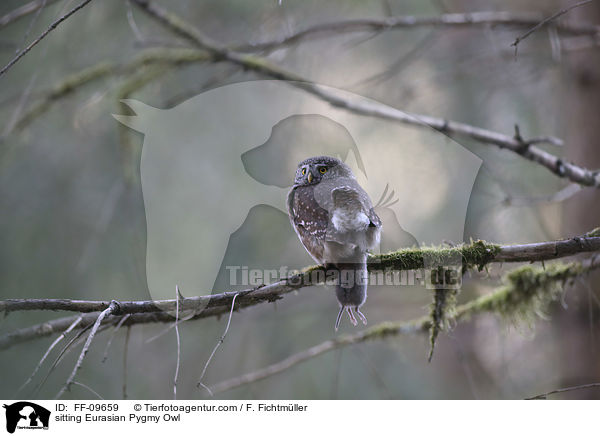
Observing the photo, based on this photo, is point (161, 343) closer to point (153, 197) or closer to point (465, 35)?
point (153, 197)

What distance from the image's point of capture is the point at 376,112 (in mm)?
2830

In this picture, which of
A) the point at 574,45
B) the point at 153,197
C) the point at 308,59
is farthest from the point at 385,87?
the point at 153,197

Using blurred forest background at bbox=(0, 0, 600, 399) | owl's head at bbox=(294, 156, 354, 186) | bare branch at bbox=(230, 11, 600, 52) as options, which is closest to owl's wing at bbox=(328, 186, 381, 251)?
owl's head at bbox=(294, 156, 354, 186)

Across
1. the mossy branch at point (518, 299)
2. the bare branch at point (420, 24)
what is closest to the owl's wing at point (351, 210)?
the mossy branch at point (518, 299)

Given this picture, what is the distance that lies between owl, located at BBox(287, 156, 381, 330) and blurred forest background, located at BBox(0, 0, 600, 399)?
488 mm

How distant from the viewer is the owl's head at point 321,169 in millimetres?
2352

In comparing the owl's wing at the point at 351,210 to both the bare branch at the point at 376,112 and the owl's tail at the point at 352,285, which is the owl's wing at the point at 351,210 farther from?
the bare branch at the point at 376,112

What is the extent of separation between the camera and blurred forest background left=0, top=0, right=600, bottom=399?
9.76ft

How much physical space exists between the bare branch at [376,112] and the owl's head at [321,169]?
0.51 metres

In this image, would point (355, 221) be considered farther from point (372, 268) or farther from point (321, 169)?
point (321, 169)

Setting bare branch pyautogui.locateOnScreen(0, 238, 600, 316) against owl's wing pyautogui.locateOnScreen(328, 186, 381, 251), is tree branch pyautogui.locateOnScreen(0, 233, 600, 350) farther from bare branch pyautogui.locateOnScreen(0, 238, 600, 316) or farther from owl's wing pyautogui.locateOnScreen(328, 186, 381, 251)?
owl's wing pyautogui.locateOnScreen(328, 186, 381, 251)

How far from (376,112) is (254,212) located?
36.9 inches

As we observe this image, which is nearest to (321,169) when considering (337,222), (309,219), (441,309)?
(309,219)

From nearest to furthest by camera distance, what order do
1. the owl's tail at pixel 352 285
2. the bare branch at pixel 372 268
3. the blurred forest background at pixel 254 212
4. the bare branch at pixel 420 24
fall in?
the bare branch at pixel 372 268 → the owl's tail at pixel 352 285 → the bare branch at pixel 420 24 → the blurred forest background at pixel 254 212
